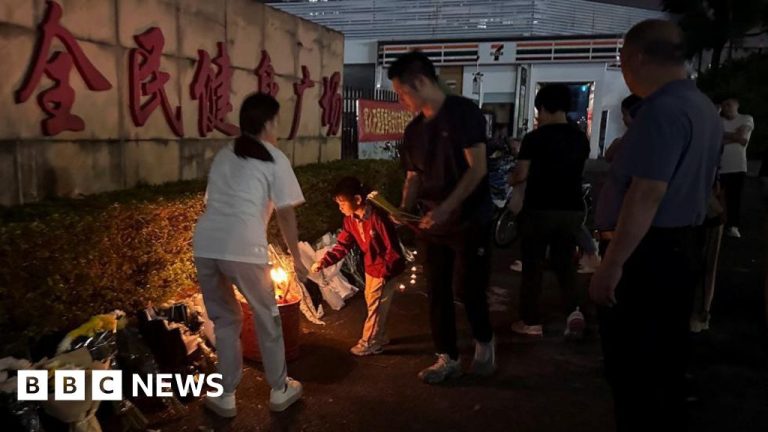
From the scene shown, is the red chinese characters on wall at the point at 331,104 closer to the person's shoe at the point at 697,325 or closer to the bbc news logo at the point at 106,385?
the bbc news logo at the point at 106,385

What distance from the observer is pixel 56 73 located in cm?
381

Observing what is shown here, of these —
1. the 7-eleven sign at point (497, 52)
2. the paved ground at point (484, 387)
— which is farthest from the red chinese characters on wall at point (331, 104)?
the 7-eleven sign at point (497, 52)

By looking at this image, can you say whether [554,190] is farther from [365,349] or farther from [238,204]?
[238,204]

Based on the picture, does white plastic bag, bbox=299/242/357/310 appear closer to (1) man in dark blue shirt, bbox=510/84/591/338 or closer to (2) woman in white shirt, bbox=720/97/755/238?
(1) man in dark blue shirt, bbox=510/84/591/338

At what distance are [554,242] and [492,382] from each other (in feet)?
4.33

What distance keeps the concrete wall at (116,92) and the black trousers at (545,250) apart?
324 centimetres

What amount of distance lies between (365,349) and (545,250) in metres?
1.69

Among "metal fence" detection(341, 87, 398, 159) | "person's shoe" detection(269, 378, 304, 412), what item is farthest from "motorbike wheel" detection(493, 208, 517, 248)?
"person's shoe" detection(269, 378, 304, 412)

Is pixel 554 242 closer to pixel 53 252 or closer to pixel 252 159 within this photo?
pixel 252 159

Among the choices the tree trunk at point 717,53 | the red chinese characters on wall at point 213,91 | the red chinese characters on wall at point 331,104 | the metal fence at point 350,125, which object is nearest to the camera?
the red chinese characters on wall at point 213,91

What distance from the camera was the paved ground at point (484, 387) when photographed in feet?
11.1

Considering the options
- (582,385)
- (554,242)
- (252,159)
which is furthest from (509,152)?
(252,159)

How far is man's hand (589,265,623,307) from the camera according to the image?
235cm

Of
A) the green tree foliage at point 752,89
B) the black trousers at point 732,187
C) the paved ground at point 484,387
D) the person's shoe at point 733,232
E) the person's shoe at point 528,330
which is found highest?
the green tree foliage at point 752,89
